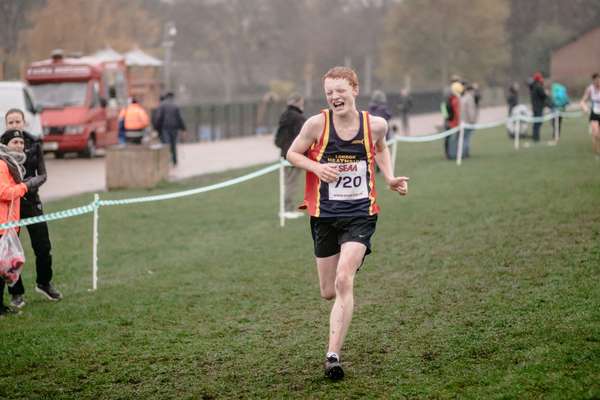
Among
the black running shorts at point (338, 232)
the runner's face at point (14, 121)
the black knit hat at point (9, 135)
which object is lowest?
the black running shorts at point (338, 232)

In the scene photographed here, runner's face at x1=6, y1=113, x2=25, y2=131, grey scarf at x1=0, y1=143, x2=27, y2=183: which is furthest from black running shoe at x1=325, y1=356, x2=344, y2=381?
runner's face at x1=6, y1=113, x2=25, y2=131

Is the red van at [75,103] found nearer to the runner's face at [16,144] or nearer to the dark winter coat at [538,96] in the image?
the dark winter coat at [538,96]

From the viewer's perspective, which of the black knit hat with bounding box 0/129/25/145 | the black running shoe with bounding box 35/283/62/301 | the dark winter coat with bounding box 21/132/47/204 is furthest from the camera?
the black running shoe with bounding box 35/283/62/301

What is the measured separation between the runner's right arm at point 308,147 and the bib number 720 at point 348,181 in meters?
0.12

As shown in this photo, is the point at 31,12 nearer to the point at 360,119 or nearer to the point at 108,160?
the point at 108,160

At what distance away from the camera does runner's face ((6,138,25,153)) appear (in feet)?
25.9

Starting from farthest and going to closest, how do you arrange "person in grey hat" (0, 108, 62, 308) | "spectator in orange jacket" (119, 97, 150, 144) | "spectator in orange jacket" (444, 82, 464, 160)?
"spectator in orange jacket" (444, 82, 464, 160) → "spectator in orange jacket" (119, 97, 150, 144) → "person in grey hat" (0, 108, 62, 308)

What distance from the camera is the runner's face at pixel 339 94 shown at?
578cm

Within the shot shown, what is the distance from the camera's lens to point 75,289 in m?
9.65

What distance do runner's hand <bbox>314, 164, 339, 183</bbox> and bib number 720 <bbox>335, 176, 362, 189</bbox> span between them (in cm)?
14

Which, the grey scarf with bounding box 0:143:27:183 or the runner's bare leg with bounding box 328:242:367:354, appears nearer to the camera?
the runner's bare leg with bounding box 328:242:367:354

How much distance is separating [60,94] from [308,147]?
23983 millimetres

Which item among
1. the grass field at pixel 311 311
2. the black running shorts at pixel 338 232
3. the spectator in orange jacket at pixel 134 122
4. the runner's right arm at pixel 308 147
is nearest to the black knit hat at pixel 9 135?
the grass field at pixel 311 311

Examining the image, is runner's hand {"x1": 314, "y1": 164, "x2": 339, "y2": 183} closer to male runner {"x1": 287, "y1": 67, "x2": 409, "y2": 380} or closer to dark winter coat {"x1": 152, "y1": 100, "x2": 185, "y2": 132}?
male runner {"x1": 287, "y1": 67, "x2": 409, "y2": 380}
